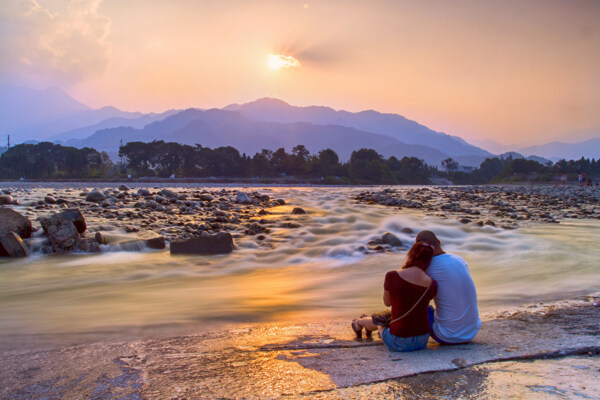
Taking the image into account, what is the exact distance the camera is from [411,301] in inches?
140

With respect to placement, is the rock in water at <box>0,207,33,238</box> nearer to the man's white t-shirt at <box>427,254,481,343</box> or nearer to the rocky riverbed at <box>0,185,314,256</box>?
the rocky riverbed at <box>0,185,314,256</box>

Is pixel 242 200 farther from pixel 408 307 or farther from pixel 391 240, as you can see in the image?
pixel 408 307

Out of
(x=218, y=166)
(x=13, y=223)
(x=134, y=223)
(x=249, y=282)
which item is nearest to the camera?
(x=249, y=282)

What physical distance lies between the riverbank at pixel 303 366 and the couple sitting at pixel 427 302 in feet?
0.42

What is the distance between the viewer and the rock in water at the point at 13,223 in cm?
810

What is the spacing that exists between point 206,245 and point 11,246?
3604 mm

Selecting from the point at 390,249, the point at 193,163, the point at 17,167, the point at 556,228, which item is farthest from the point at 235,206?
the point at 17,167

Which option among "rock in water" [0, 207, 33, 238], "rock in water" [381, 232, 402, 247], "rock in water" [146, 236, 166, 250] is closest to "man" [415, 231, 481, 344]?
"rock in water" [381, 232, 402, 247]

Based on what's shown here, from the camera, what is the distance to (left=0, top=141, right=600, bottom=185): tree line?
193ft

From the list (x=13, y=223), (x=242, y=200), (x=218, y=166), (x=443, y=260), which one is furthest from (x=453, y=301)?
(x=218, y=166)

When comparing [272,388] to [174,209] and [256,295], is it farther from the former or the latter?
[174,209]

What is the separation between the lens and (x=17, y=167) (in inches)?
2282

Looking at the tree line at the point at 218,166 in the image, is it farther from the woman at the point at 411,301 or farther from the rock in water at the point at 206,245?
the woman at the point at 411,301

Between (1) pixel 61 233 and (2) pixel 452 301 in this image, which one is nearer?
(2) pixel 452 301
